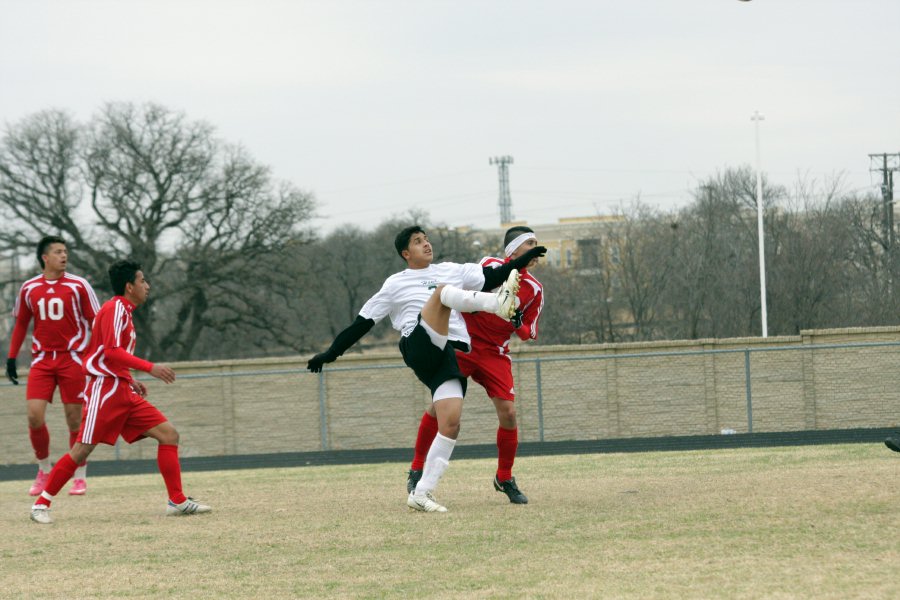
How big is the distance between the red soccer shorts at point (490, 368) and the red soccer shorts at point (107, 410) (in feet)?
8.01

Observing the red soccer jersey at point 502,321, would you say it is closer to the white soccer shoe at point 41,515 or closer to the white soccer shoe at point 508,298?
the white soccer shoe at point 508,298

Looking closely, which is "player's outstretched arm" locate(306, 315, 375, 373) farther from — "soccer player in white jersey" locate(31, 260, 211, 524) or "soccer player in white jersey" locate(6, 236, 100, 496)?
"soccer player in white jersey" locate(6, 236, 100, 496)

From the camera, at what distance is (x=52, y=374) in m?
10.7

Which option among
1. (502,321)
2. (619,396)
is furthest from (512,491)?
(619,396)

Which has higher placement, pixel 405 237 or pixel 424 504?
pixel 405 237

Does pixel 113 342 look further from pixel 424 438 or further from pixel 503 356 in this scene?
pixel 503 356

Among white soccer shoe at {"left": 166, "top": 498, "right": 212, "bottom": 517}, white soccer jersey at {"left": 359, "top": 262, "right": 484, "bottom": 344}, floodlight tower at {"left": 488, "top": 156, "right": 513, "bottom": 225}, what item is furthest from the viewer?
floodlight tower at {"left": 488, "top": 156, "right": 513, "bottom": 225}

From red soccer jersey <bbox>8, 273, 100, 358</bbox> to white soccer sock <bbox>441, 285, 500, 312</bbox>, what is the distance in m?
4.31

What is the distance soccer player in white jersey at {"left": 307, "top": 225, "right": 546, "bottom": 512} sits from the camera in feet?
26.3

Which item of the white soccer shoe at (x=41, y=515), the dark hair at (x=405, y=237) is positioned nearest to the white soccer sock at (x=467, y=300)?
the dark hair at (x=405, y=237)

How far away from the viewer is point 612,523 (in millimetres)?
7215

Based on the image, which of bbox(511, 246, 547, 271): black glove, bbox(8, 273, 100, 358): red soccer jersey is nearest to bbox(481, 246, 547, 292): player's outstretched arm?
bbox(511, 246, 547, 271): black glove

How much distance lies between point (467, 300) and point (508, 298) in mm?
331

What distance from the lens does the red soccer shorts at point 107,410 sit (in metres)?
8.75
